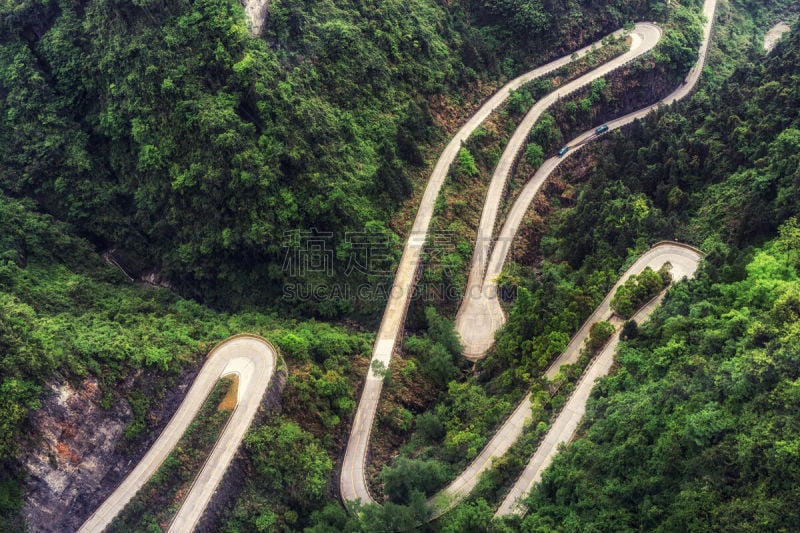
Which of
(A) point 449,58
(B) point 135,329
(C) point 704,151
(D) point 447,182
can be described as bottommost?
(B) point 135,329

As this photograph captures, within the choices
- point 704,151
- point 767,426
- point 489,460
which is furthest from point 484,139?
point 767,426

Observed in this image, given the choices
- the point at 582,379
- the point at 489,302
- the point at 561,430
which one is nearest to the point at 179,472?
the point at 561,430

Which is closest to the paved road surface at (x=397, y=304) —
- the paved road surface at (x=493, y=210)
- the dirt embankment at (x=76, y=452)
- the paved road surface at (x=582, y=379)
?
the paved road surface at (x=493, y=210)

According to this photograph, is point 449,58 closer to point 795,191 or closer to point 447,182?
point 447,182

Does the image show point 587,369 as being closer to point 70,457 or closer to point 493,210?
point 493,210

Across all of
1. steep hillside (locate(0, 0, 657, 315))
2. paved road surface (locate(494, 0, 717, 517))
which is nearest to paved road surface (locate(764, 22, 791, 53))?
paved road surface (locate(494, 0, 717, 517))

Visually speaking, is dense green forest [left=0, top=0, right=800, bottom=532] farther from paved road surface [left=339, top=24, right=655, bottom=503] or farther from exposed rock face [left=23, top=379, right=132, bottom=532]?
paved road surface [left=339, top=24, right=655, bottom=503]

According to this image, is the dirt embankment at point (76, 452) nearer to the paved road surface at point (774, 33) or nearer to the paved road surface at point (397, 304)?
the paved road surface at point (397, 304)
